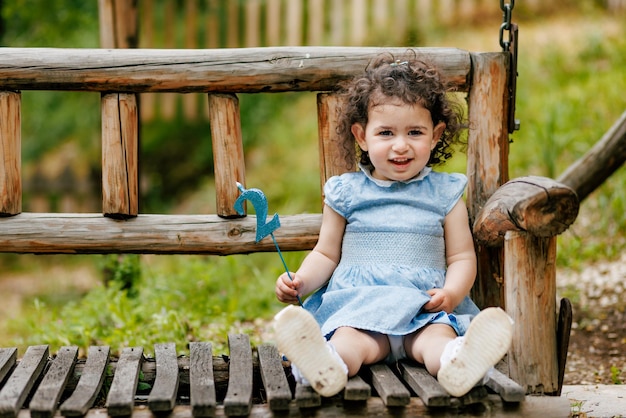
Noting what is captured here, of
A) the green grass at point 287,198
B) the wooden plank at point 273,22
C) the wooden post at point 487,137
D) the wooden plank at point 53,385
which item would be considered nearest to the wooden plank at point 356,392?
the wooden plank at point 53,385

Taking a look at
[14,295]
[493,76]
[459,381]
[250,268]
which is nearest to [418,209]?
[493,76]

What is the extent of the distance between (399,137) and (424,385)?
75cm

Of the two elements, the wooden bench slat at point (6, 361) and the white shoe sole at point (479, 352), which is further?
the wooden bench slat at point (6, 361)

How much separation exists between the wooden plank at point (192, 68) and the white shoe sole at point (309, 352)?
1.00 meters

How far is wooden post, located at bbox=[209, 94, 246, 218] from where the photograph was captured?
274 cm

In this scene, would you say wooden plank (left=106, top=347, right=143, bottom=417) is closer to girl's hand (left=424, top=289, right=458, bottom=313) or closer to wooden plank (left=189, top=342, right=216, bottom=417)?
wooden plank (left=189, top=342, right=216, bottom=417)

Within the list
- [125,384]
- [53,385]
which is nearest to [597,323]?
[125,384]

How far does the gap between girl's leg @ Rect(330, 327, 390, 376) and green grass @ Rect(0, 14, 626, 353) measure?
4.17 ft

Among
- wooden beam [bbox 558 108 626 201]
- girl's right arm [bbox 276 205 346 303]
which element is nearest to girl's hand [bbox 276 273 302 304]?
girl's right arm [bbox 276 205 346 303]

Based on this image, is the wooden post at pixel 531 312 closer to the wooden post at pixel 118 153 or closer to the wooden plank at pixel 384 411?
the wooden plank at pixel 384 411

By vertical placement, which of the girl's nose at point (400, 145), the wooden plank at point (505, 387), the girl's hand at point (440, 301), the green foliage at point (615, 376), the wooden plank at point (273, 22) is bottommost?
the green foliage at point (615, 376)

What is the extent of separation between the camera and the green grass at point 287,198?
12.3ft

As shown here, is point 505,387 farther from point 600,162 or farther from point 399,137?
point 600,162

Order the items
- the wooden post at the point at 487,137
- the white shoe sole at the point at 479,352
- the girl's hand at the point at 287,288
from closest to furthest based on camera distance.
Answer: the white shoe sole at the point at 479,352 → the girl's hand at the point at 287,288 → the wooden post at the point at 487,137
